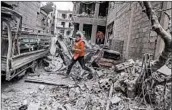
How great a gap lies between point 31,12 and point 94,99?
10661mm

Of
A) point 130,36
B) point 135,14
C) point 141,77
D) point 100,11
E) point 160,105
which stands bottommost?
point 160,105

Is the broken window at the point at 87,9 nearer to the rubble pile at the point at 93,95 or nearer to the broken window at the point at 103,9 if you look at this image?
the broken window at the point at 103,9

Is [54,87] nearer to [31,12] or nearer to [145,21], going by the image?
[145,21]

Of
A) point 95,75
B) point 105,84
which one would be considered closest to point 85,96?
point 105,84

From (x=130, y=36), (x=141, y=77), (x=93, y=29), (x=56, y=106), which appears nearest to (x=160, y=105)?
(x=141, y=77)

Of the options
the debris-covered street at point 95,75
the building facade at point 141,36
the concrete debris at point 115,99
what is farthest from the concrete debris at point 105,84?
the building facade at point 141,36

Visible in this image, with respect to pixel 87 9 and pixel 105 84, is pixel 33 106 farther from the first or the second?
pixel 87 9

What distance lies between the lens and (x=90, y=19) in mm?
23953

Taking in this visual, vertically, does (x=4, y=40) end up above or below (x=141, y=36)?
below

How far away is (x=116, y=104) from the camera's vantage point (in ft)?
14.6

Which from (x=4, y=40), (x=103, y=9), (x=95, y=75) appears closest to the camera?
(x=4, y=40)

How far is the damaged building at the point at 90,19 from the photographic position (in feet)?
77.5

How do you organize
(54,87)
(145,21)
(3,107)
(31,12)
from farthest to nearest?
1. (31,12)
2. (145,21)
3. (54,87)
4. (3,107)

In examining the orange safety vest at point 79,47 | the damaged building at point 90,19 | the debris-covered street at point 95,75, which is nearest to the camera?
the debris-covered street at point 95,75
